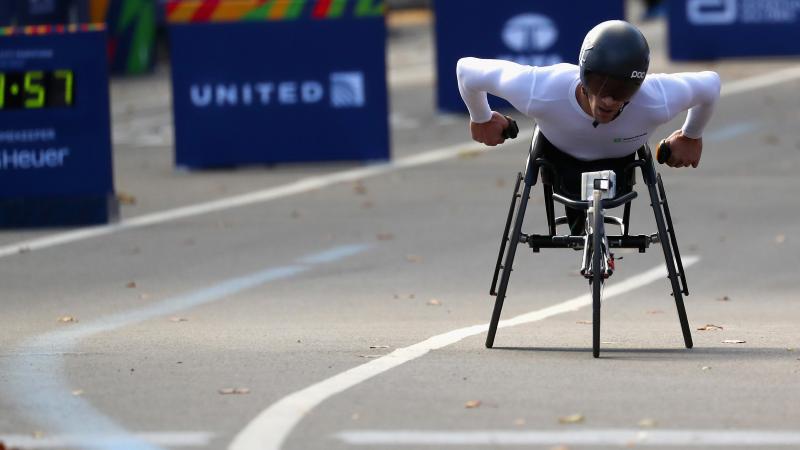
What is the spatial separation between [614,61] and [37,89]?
807 centimetres

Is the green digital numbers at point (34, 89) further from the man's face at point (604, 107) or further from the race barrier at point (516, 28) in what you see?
the race barrier at point (516, 28)

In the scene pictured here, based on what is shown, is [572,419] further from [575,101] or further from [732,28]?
[732,28]

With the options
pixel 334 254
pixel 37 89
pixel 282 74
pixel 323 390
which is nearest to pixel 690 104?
pixel 323 390

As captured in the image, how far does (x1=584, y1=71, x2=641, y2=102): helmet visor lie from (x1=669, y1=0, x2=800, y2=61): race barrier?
18.6m

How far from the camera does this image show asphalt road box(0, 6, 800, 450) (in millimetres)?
6930

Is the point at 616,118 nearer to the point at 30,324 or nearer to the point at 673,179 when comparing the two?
the point at 30,324

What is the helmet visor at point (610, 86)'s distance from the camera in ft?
27.4

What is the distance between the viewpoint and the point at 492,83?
8.77 meters

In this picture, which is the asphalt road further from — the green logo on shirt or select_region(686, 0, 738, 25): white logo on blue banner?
select_region(686, 0, 738, 25): white logo on blue banner

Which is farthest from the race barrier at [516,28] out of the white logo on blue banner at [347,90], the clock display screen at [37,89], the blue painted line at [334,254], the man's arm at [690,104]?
the man's arm at [690,104]

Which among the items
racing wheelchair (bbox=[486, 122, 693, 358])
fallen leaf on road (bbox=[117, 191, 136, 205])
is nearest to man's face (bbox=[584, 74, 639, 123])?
racing wheelchair (bbox=[486, 122, 693, 358])

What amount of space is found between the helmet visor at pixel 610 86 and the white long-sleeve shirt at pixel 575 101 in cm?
17

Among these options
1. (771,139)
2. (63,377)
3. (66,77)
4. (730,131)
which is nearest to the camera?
(63,377)

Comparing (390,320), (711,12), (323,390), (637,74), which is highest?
(637,74)
